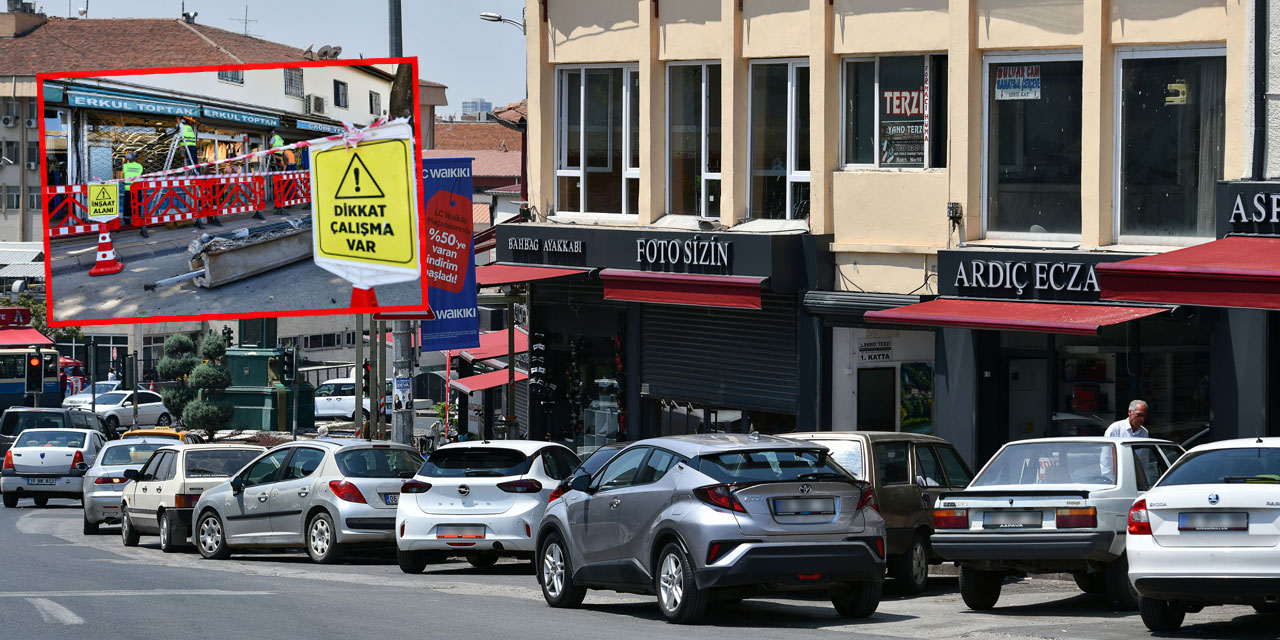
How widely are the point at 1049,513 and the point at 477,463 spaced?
6.23 meters

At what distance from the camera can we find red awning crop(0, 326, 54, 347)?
48.1m

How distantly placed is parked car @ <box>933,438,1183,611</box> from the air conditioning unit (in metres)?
21.4

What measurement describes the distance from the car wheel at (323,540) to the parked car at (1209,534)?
9.41m

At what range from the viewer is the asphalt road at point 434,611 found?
1134 cm

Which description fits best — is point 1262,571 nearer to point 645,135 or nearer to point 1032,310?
point 1032,310

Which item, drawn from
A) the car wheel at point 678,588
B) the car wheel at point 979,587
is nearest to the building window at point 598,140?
the car wheel at point 979,587

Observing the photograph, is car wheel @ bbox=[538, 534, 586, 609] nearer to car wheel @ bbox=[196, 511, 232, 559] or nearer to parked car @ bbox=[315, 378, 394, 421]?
car wheel @ bbox=[196, 511, 232, 559]

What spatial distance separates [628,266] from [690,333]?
4.42 ft

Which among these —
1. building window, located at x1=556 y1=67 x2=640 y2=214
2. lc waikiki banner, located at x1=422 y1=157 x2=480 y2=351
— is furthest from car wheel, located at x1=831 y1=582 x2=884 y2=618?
building window, located at x1=556 y1=67 x2=640 y2=214

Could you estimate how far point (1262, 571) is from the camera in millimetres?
10109

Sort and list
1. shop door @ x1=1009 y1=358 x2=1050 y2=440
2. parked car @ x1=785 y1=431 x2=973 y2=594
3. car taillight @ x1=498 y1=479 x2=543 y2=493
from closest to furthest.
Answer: parked car @ x1=785 y1=431 x2=973 y2=594 < car taillight @ x1=498 y1=479 x2=543 y2=493 < shop door @ x1=1009 y1=358 x2=1050 y2=440

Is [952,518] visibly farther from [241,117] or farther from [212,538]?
[241,117]

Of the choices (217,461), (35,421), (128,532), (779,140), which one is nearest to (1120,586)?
(779,140)

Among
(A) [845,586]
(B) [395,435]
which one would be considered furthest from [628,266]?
(A) [845,586]
